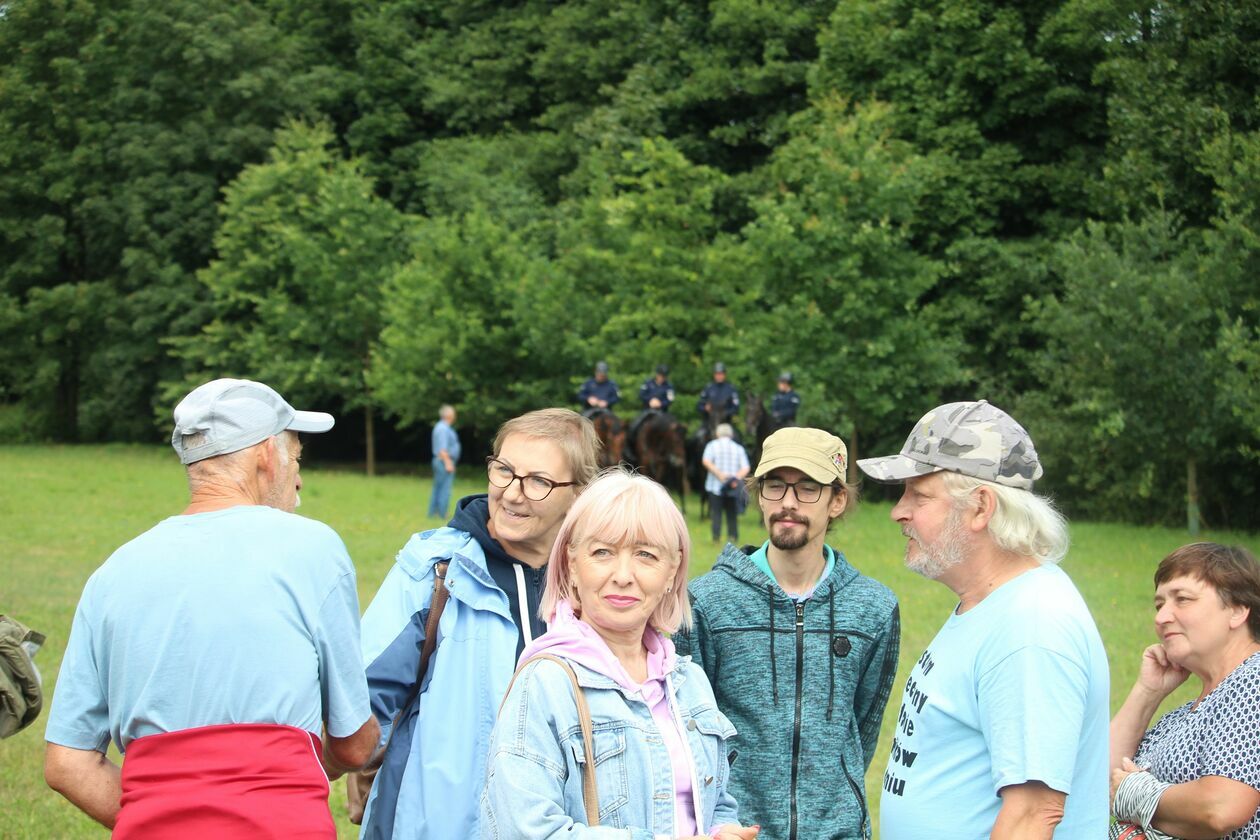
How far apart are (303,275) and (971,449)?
36.7 m

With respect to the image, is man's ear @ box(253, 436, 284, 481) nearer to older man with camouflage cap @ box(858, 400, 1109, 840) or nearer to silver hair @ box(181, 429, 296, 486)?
silver hair @ box(181, 429, 296, 486)

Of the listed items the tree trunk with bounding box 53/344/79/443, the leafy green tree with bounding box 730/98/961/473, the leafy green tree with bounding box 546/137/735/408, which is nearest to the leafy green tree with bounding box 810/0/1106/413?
the leafy green tree with bounding box 730/98/961/473

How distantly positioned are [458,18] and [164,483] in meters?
24.0

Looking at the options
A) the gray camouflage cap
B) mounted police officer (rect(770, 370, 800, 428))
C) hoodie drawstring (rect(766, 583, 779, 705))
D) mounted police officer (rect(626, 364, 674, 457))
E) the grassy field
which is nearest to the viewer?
the gray camouflage cap

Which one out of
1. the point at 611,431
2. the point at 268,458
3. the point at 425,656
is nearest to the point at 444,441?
the point at 611,431

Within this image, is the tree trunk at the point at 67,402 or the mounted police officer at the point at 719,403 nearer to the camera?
the mounted police officer at the point at 719,403


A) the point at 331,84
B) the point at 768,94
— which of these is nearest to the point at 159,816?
the point at 768,94

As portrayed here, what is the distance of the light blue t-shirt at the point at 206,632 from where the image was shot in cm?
272

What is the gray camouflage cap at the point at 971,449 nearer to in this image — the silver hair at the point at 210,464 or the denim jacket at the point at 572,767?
the denim jacket at the point at 572,767

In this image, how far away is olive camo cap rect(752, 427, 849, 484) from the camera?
3.75m

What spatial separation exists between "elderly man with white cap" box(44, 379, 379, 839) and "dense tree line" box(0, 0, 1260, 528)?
19.3 meters

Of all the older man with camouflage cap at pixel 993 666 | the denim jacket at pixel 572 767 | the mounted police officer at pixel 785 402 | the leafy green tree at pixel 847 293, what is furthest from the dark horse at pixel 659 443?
the denim jacket at pixel 572 767

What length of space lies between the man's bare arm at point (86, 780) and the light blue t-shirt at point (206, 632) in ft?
0.09

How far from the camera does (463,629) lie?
10.6 feet
